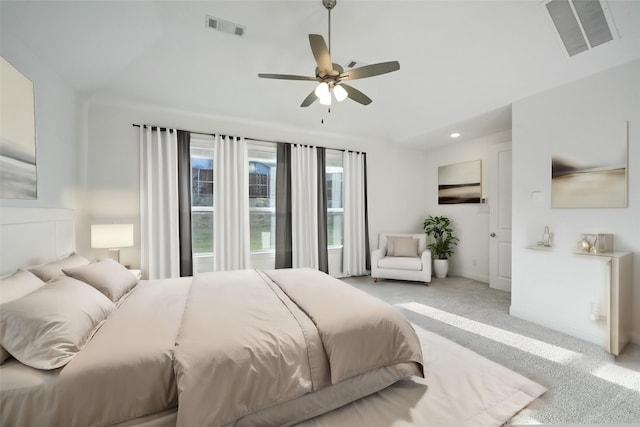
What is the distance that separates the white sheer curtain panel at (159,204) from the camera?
3.35 meters

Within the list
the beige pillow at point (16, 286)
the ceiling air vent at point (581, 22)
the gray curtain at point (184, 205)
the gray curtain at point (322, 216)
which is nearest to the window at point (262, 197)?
the gray curtain at point (322, 216)

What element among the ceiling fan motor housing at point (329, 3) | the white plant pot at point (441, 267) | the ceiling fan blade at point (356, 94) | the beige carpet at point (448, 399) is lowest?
the beige carpet at point (448, 399)

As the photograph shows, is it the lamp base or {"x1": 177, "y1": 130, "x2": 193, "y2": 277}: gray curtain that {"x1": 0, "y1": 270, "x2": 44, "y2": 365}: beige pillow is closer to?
the lamp base

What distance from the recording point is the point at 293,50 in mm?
2924

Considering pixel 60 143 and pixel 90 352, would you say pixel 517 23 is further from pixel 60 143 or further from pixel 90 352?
pixel 60 143

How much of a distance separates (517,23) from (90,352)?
13.4ft

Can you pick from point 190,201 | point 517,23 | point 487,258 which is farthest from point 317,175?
point 487,258

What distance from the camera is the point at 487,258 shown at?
4.43 metres

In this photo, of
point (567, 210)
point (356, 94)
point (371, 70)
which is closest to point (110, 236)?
point (356, 94)

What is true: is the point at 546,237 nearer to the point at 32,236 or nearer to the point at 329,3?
the point at 329,3

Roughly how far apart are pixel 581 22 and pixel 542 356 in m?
2.94

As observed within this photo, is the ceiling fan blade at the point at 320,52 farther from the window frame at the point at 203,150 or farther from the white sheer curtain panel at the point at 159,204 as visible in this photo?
the white sheer curtain panel at the point at 159,204

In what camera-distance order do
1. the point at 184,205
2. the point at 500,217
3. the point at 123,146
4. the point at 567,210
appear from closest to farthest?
1. the point at 567,210
2. the point at 123,146
3. the point at 184,205
4. the point at 500,217

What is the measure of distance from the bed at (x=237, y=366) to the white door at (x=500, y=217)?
2.60 m
